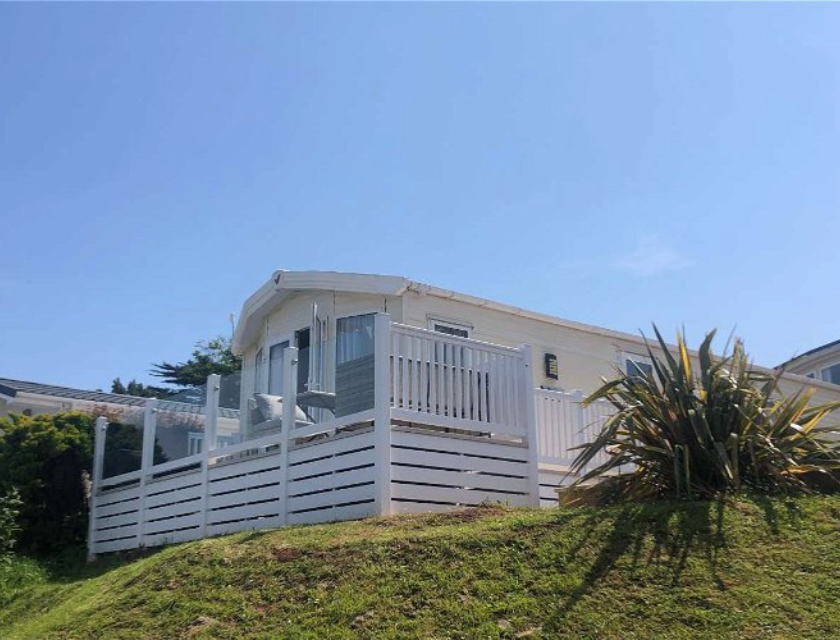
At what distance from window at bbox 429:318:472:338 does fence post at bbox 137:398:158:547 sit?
4350mm

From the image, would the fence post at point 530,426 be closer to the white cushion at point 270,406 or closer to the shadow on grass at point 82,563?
the white cushion at point 270,406

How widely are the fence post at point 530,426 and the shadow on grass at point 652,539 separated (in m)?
3.24

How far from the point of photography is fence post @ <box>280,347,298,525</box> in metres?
10.9

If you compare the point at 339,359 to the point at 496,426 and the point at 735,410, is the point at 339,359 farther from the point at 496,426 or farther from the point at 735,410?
→ the point at 735,410

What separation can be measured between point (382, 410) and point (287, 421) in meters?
1.66

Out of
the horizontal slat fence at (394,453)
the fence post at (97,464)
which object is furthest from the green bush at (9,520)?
the horizontal slat fence at (394,453)

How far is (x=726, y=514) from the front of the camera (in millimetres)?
7500

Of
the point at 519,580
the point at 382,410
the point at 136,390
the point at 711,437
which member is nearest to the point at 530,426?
the point at 382,410

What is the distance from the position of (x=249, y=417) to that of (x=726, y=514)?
6.67m

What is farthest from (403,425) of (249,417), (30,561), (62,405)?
(62,405)

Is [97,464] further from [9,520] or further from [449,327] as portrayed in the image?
[449,327]

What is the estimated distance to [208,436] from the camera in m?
12.6

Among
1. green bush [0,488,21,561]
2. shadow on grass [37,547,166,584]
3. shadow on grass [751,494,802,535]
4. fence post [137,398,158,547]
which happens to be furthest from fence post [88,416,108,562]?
shadow on grass [751,494,802,535]

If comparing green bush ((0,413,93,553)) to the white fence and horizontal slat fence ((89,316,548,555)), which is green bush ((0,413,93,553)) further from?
horizontal slat fence ((89,316,548,555))
